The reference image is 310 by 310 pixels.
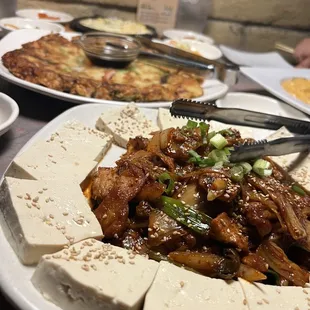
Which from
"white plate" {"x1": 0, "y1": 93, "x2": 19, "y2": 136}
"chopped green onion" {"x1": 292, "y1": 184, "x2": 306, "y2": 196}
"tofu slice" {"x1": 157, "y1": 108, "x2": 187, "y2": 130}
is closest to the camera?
"chopped green onion" {"x1": 292, "y1": 184, "x2": 306, "y2": 196}

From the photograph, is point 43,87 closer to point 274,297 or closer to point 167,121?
point 167,121

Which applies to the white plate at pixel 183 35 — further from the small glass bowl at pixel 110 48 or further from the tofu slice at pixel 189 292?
the tofu slice at pixel 189 292

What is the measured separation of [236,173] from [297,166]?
1.74ft

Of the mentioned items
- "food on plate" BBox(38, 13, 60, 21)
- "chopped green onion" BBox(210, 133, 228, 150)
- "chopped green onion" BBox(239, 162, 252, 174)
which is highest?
"chopped green onion" BBox(210, 133, 228, 150)

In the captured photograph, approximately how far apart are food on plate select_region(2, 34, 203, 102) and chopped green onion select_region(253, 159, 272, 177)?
3.53ft

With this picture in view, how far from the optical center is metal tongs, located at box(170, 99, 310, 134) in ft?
6.77

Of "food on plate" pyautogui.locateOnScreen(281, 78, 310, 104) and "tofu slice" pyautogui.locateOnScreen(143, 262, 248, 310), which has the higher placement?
"tofu slice" pyautogui.locateOnScreen(143, 262, 248, 310)

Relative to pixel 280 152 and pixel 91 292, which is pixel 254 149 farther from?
pixel 91 292

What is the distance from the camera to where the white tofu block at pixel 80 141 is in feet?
6.64

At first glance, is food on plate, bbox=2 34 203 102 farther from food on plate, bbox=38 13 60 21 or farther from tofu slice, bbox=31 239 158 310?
tofu slice, bbox=31 239 158 310

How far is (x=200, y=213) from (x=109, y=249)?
1.36 feet

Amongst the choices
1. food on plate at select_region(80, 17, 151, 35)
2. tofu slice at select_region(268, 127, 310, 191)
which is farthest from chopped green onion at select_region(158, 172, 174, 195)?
food on plate at select_region(80, 17, 151, 35)

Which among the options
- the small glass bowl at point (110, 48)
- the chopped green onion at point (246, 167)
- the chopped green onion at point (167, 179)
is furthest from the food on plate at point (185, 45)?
the chopped green onion at point (167, 179)

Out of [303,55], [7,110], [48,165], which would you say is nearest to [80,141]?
[48,165]
